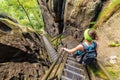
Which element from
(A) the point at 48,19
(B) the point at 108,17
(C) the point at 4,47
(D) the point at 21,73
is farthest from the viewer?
(A) the point at 48,19

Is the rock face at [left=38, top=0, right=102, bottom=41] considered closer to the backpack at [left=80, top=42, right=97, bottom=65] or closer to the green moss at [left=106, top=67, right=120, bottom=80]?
the green moss at [left=106, top=67, right=120, bottom=80]

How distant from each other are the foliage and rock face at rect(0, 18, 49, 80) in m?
30.1

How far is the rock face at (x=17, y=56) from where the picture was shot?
751cm

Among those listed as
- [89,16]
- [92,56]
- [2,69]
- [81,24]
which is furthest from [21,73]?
[81,24]

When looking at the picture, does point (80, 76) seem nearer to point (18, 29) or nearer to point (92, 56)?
point (92, 56)

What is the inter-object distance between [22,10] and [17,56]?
41959mm

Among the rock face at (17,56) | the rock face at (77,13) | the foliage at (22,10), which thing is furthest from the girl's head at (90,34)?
the foliage at (22,10)

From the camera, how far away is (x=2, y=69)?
7.23 m

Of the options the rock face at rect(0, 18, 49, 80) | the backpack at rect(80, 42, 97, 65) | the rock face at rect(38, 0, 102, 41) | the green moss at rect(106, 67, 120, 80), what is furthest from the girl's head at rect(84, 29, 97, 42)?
the rock face at rect(38, 0, 102, 41)

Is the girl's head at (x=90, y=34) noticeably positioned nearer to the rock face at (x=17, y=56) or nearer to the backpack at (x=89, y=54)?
the backpack at (x=89, y=54)

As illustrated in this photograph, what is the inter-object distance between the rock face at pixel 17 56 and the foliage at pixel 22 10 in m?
30.1

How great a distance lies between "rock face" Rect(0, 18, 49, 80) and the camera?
7.51 meters

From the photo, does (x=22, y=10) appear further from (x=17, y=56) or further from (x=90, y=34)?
(x=90, y=34)

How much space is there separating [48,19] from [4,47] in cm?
2400
